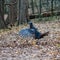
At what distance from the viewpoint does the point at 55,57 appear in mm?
7246

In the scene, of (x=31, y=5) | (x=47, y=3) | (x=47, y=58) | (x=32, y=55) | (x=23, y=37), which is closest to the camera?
(x=47, y=58)

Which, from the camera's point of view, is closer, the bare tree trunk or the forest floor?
the forest floor

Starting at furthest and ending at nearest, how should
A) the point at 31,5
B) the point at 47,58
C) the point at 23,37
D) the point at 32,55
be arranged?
1. the point at 31,5
2. the point at 23,37
3. the point at 32,55
4. the point at 47,58

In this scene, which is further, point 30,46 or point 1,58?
point 30,46

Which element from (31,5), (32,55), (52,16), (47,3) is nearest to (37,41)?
(32,55)

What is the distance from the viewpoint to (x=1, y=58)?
748cm

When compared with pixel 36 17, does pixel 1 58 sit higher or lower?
higher

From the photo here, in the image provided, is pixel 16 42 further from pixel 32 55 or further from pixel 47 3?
pixel 47 3

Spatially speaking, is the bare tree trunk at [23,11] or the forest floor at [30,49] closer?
the forest floor at [30,49]

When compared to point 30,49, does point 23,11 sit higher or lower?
lower

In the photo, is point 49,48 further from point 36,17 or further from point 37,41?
point 36,17

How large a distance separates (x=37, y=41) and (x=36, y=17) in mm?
14170

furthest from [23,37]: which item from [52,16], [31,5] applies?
[31,5]

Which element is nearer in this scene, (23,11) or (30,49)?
(30,49)
